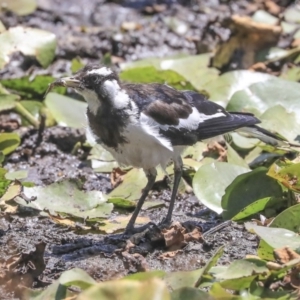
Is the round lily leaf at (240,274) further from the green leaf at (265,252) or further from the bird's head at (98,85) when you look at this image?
the bird's head at (98,85)

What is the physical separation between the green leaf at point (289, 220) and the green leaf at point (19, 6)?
4.86m

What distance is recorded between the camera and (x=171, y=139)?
16.3 feet

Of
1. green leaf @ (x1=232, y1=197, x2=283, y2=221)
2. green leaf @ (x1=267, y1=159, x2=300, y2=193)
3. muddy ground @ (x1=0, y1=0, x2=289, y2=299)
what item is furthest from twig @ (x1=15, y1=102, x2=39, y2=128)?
green leaf @ (x1=267, y1=159, x2=300, y2=193)

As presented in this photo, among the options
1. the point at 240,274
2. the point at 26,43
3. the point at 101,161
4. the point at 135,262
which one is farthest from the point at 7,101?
the point at 240,274

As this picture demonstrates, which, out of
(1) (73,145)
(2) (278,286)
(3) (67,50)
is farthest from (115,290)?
(3) (67,50)

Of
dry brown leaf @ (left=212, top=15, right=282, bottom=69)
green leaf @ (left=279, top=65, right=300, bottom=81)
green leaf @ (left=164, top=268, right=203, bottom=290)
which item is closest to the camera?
green leaf @ (left=164, top=268, right=203, bottom=290)

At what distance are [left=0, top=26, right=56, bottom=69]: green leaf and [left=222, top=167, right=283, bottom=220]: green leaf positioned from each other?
171cm

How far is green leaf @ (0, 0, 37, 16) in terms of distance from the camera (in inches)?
346

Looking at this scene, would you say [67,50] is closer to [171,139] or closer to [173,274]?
[171,139]

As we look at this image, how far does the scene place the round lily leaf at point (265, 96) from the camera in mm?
6184

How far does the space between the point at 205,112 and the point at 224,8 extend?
425cm

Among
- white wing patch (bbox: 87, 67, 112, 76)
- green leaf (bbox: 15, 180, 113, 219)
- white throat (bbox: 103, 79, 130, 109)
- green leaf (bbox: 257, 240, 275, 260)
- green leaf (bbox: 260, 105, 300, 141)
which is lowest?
green leaf (bbox: 15, 180, 113, 219)

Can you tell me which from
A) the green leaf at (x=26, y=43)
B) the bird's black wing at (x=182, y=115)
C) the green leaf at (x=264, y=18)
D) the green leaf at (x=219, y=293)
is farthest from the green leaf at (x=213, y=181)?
the green leaf at (x=264, y=18)

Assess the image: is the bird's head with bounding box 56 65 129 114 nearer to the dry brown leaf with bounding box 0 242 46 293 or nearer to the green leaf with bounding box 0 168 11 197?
the green leaf with bounding box 0 168 11 197
